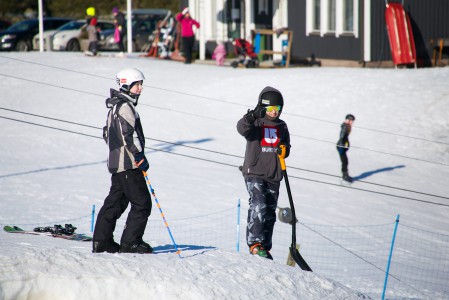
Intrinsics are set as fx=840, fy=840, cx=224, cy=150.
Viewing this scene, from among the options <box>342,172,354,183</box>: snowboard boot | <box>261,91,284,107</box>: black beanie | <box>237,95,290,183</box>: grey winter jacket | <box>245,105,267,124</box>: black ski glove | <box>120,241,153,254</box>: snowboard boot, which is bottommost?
<box>342,172,354,183</box>: snowboard boot

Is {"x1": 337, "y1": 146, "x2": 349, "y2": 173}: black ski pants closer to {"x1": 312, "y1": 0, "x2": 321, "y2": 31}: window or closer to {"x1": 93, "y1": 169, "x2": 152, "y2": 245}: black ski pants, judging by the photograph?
{"x1": 93, "y1": 169, "x2": 152, "y2": 245}: black ski pants

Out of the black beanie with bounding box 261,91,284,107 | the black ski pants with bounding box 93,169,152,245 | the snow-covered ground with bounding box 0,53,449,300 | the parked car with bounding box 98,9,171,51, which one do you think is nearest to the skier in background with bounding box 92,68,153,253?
the black ski pants with bounding box 93,169,152,245

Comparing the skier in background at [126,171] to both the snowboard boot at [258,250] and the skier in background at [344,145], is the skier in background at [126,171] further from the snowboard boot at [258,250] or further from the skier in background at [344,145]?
the skier in background at [344,145]

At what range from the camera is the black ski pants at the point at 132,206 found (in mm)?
7551

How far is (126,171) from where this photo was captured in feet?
24.8

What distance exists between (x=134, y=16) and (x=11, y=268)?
27970 mm

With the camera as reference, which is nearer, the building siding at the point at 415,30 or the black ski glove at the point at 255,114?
the black ski glove at the point at 255,114

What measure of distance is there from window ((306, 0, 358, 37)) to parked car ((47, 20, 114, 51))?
926cm

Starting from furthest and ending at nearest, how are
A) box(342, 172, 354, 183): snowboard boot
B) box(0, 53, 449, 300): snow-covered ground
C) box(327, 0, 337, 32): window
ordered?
1. box(327, 0, 337, 32): window
2. box(342, 172, 354, 183): snowboard boot
3. box(0, 53, 449, 300): snow-covered ground

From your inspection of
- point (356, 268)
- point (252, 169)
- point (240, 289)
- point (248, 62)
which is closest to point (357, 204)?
point (356, 268)

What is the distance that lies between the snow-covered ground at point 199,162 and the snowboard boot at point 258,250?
0.61 m

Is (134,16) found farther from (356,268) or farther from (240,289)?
(240,289)

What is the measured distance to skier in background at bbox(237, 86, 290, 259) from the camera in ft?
27.0

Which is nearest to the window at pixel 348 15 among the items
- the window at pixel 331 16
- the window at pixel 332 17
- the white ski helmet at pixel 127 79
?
the window at pixel 332 17
